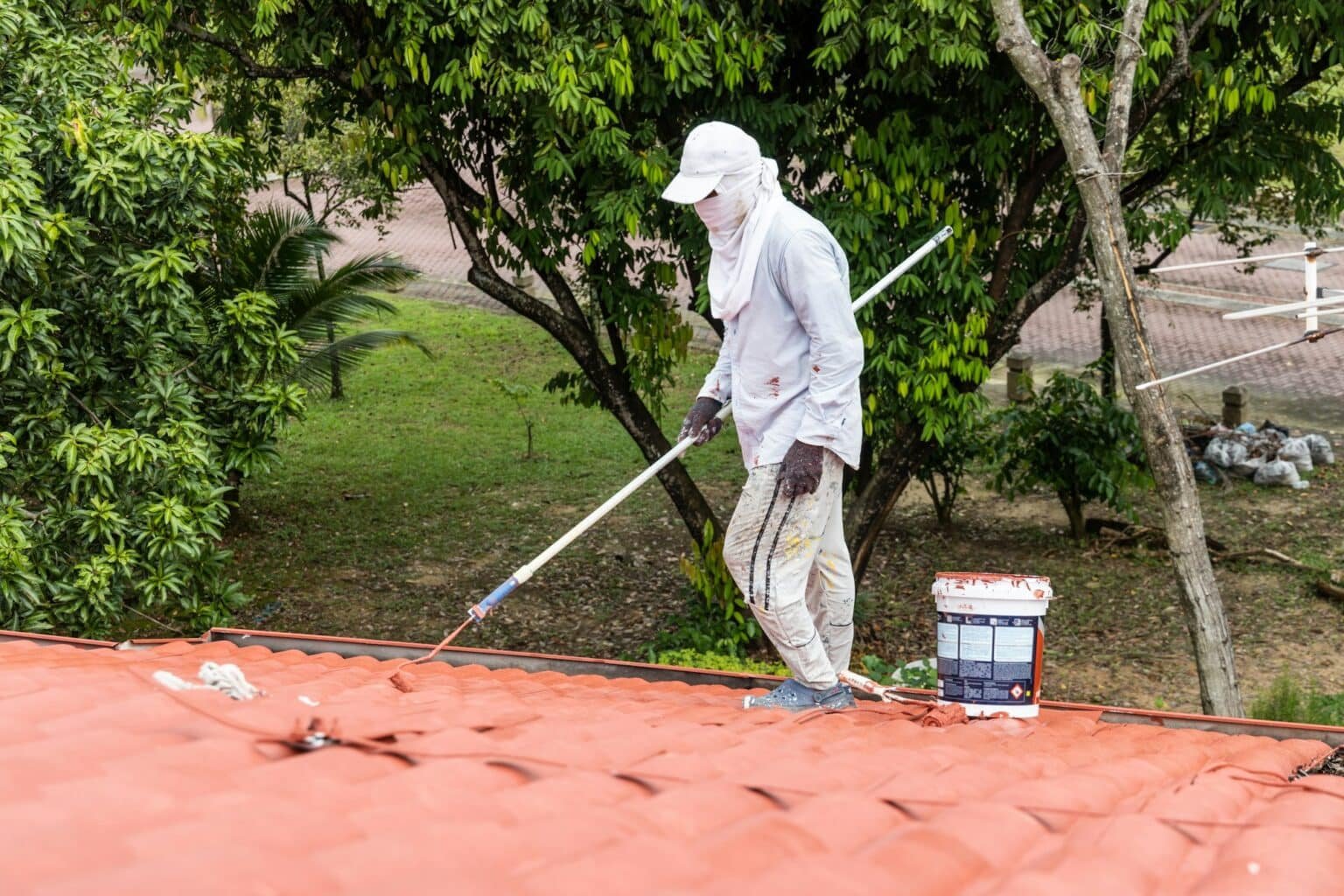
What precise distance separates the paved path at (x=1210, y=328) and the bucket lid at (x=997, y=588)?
37.6ft

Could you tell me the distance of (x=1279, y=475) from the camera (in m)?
12.4

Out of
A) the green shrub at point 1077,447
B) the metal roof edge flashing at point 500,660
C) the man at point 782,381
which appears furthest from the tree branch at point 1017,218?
the man at point 782,381

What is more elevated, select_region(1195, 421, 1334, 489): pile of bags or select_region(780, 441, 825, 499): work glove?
select_region(780, 441, 825, 499): work glove

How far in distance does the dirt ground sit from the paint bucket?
4.72m

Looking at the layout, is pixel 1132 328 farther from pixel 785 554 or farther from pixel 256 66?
pixel 256 66

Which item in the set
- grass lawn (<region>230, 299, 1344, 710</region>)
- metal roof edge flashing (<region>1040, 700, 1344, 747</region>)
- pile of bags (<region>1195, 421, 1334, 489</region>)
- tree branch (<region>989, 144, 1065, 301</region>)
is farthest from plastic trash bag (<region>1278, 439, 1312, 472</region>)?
metal roof edge flashing (<region>1040, 700, 1344, 747</region>)

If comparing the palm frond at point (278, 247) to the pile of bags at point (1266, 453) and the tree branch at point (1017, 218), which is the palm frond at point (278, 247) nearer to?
the tree branch at point (1017, 218)

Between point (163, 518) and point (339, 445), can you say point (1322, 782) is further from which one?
point (339, 445)

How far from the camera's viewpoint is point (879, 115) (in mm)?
7750

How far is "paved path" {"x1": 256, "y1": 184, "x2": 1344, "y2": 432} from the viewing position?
1608 centimetres

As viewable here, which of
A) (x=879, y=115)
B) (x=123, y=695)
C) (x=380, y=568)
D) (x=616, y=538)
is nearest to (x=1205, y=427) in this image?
(x=616, y=538)

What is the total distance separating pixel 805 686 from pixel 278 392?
10.7ft

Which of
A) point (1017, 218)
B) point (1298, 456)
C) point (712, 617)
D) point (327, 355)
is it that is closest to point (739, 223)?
point (1017, 218)

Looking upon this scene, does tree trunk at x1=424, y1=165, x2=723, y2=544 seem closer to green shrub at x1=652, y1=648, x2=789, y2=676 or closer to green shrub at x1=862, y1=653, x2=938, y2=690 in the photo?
green shrub at x1=652, y1=648, x2=789, y2=676
